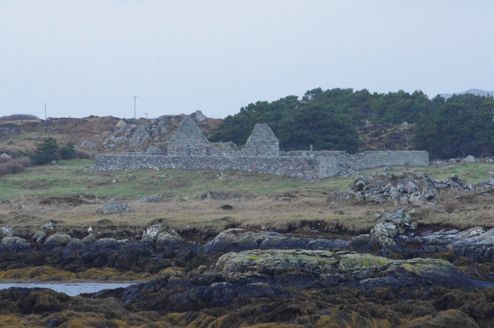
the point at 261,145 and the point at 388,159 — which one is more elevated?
the point at 261,145

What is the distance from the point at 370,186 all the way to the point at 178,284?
14.9 meters

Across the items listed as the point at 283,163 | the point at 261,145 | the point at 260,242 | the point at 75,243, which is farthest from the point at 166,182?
the point at 260,242

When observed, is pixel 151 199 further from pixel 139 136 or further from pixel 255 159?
pixel 139 136

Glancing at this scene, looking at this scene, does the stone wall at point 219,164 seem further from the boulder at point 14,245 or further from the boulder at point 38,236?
the boulder at point 14,245

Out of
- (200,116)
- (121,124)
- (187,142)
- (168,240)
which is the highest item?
(200,116)

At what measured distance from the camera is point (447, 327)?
49.0ft

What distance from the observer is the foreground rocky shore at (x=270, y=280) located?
15.7 metres

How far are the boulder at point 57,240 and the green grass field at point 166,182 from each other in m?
11.4

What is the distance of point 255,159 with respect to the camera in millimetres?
42781

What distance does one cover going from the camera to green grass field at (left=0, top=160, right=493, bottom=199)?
127 ft

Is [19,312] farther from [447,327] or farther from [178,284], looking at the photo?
[447,327]

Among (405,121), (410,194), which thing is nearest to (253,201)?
(410,194)

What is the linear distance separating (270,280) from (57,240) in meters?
11.5

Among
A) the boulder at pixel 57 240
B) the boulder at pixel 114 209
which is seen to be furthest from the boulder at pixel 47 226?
the boulder at pixel 114 209
